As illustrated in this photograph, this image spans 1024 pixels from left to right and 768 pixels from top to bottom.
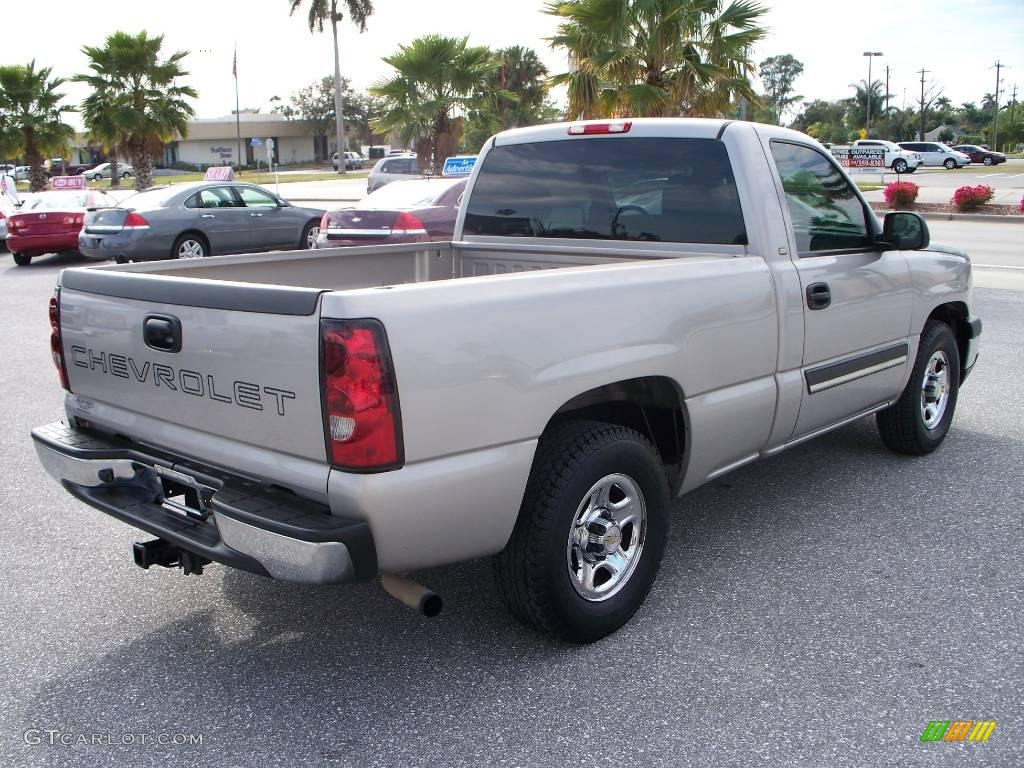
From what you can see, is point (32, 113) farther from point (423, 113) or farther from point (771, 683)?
point (771, 683)

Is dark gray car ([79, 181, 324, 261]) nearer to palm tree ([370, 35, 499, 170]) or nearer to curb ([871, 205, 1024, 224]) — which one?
palm tree ([370, 35, 499, 170])

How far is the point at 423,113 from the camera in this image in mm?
27453

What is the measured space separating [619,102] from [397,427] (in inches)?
646

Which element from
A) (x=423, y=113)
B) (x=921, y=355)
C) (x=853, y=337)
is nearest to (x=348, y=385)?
(x=853, y=337)

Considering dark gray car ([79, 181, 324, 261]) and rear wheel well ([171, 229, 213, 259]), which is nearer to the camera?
dark gray car ([79, 181, 324, 261])

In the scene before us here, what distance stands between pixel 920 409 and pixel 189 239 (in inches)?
523

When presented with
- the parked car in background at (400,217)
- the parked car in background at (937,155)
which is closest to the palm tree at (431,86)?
the parked car in background at (400,217)

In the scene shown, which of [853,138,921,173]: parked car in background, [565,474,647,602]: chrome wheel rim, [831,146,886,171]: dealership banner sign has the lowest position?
[565,474,647,602]: chrome wheel rim

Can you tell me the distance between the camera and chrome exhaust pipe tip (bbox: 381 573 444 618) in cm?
298

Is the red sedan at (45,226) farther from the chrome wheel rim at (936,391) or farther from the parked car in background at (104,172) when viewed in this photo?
the parked car in background at (104,172)

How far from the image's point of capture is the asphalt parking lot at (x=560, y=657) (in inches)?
114

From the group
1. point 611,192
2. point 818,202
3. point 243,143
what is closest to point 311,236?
point 611,192

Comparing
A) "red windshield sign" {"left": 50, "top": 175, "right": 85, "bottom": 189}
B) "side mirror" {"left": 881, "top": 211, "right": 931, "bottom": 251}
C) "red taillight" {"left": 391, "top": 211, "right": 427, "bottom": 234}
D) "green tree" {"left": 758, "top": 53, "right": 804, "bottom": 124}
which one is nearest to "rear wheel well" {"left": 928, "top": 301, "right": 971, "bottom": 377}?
"side mirror" {"left": 881, "top": 211, "right": 931, "bottom": 251}

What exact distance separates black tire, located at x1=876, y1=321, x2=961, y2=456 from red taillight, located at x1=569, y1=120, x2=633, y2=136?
6.85ft
